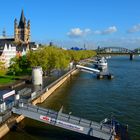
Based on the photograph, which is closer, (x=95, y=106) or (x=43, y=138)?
(x=43, y=138)

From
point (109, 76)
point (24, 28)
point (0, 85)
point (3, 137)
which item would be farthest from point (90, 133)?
point (24, 28)

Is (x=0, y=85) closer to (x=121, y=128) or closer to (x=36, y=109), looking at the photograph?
(x=36, y=109)

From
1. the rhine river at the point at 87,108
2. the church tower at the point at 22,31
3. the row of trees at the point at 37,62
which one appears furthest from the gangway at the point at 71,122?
the church tower at the point at 22,31

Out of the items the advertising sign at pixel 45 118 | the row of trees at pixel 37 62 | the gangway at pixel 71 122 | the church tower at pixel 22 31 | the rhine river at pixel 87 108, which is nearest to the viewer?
the gangway at pixel 71 122

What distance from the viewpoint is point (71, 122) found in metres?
30.4

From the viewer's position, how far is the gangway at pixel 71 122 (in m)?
28.9

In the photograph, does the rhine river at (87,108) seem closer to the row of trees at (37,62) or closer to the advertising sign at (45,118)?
the advertising sign at (45,118)

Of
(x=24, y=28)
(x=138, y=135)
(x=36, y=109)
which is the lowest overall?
(x=138, y=135)

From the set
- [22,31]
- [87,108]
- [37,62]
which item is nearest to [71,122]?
[87,108]

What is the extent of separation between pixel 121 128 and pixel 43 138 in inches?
294

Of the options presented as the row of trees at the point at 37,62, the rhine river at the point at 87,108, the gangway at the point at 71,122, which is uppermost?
the row of trees at the point at 37,62

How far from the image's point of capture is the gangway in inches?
1137

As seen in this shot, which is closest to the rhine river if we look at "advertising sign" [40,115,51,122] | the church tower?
"advertising sign" [40,115,51,122]

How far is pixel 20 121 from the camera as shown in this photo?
3584cm
